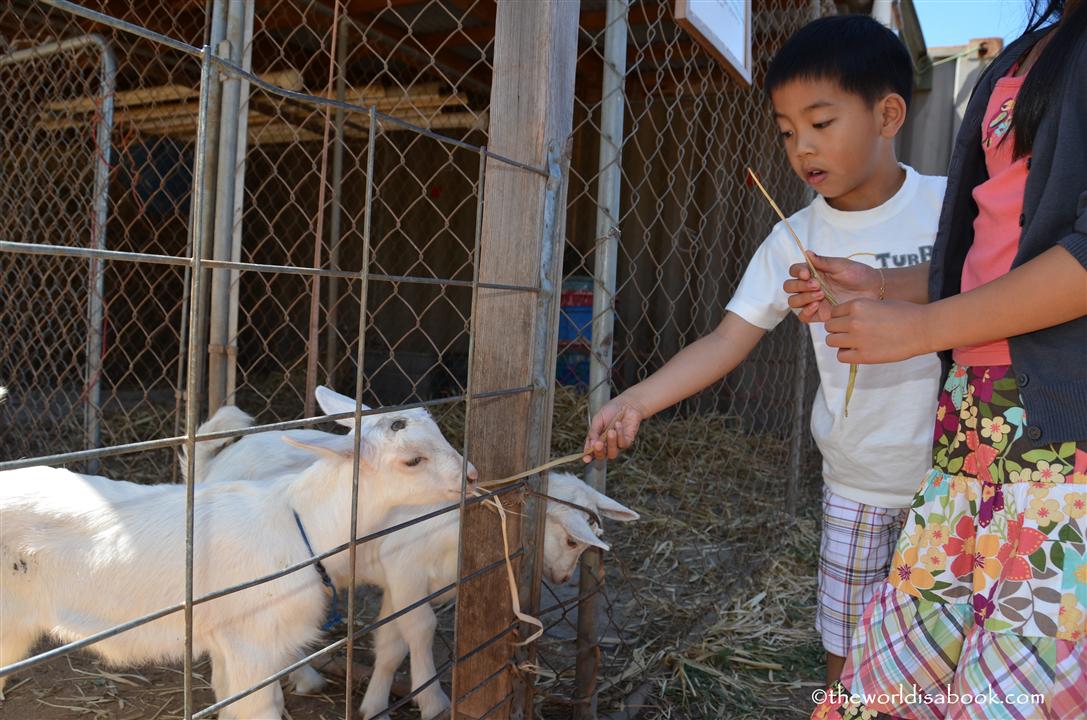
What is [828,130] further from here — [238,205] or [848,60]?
[238,205]

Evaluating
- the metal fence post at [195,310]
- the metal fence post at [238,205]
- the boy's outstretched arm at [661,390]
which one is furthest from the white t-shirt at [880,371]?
the metal fence post at [238,205]

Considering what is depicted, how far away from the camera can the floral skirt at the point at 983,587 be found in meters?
1.03

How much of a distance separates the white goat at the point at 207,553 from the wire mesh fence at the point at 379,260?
0.55ft

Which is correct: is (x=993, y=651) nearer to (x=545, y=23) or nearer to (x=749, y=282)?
(x=749, y=282)

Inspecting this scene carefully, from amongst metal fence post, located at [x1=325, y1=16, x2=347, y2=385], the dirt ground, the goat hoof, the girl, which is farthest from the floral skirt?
metal fence post, located at [x1=325, y1=16, x2=347, y2=385]

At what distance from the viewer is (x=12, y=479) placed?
2197 millimetres

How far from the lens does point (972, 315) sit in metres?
1.09

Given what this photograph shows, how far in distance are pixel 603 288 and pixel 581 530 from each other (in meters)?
0.73

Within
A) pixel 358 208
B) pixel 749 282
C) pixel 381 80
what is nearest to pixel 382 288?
pixel 358 208

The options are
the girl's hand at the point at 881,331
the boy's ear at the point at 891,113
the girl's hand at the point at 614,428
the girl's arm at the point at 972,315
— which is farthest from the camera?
the boy's ear at the point at 891,113

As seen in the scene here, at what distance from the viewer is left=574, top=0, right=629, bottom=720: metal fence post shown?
89.8 inches

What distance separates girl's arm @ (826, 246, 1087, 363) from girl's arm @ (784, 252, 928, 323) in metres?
0.18

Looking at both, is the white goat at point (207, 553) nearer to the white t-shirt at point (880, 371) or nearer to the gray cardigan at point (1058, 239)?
the white t-shirt at point (880, 371)

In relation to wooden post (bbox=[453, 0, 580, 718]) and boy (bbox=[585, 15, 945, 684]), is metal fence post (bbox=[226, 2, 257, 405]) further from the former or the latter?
boy (bbox=[585, 15, 945, 684])
